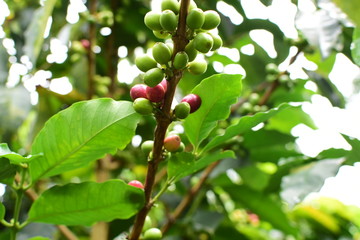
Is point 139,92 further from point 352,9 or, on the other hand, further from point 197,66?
point 352,9

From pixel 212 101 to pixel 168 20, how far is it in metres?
0.17

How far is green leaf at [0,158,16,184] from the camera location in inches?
26.1

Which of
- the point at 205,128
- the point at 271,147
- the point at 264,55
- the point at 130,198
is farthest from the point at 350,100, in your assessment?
the point at 130,198

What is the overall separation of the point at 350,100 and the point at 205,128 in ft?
2.02

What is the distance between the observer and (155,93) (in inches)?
24.9

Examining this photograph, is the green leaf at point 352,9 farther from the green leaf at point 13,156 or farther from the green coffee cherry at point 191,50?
the green leaf at point 13,156

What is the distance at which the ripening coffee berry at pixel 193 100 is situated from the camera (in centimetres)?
68

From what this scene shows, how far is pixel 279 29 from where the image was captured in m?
1.33

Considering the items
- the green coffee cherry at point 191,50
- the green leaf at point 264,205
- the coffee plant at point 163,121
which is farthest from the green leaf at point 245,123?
the green leaf at point 264,205

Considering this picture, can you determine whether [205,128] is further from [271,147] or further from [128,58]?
[128,58]

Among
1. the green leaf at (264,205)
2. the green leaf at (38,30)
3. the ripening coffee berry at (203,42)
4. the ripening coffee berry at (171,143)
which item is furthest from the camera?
the green leaf at (264,205)

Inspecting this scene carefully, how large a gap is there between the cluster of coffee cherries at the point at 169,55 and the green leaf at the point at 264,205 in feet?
2.84

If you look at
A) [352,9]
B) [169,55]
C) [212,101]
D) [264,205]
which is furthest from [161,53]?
[264,205]

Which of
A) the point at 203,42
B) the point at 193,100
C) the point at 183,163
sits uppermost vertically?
the point at 203,42
